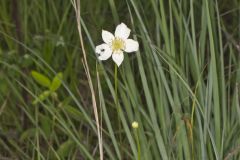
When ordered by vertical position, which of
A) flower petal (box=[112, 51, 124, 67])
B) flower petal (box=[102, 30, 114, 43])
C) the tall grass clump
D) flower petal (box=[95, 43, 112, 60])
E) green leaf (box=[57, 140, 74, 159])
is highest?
flower petal (box=[102, 30, 114, 43])

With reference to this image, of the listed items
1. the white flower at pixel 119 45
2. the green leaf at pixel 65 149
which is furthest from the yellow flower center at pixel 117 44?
the green leaf at pixel 65 149

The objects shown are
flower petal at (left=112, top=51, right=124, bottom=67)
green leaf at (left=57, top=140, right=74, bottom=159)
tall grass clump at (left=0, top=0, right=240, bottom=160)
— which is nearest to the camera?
A: flower petal at (left=112, top=51, right=124, bottom=67)

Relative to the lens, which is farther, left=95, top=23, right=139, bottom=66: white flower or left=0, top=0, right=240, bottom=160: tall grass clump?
left=0, top=0, right=240, bottom=160: tall grass clump

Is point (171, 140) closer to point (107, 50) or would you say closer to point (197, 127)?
point (197, 127)

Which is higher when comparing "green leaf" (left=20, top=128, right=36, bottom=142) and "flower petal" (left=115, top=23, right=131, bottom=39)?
"flower petal" (left=115, top=23, right=131, bottom=39)

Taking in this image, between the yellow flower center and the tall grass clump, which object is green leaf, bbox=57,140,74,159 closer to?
the tall grass clump

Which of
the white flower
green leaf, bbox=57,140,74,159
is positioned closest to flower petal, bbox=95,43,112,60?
the white flower

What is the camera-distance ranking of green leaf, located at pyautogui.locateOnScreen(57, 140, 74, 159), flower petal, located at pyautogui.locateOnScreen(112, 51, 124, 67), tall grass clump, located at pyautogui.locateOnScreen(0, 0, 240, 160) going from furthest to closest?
green leaf, located at pyautogui.locateOnScreen(57, 140, 74, 159)
tall grass clump, located at pyautogui.locateOnScreen(0, 0, 240, 160)
flower petal, located at pyautogui.locateOnScreen(112, 51, 124, 67)
